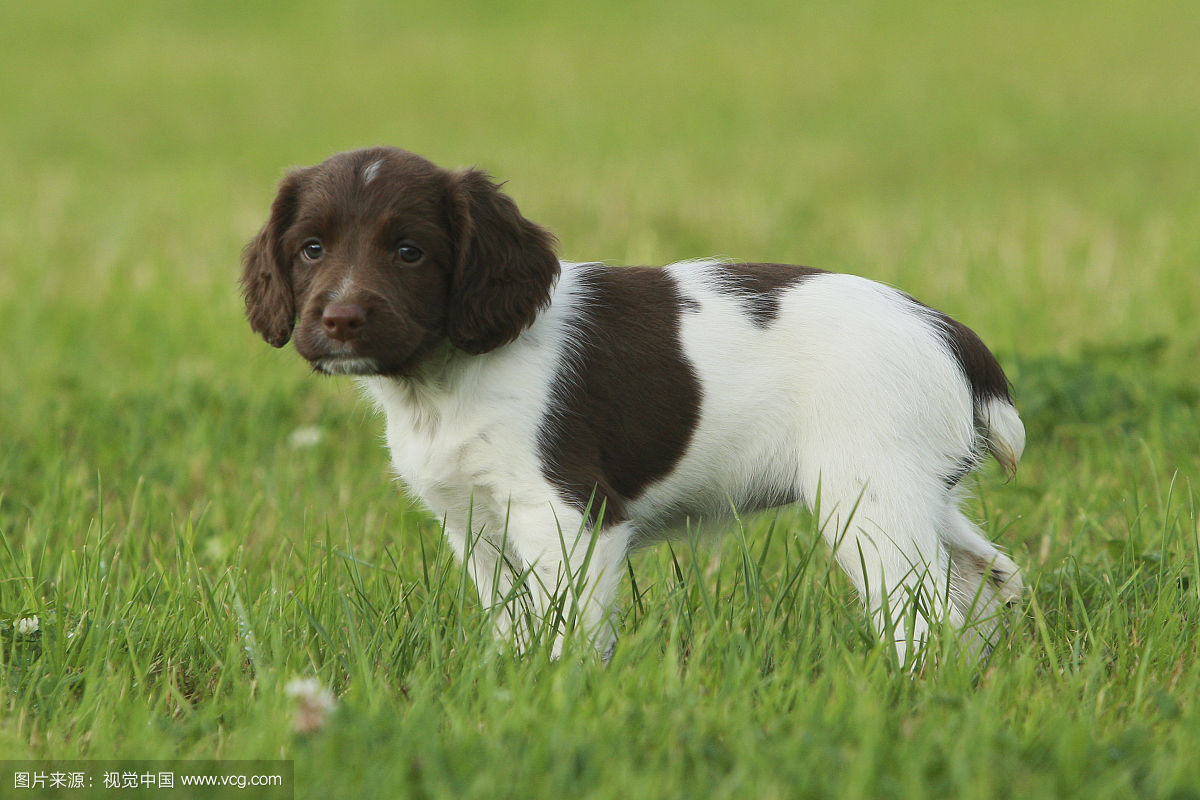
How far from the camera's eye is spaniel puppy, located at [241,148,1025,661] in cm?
333

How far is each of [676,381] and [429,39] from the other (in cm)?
2169

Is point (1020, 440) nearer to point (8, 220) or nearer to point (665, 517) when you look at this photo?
point (665, 517)

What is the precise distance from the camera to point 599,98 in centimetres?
1789

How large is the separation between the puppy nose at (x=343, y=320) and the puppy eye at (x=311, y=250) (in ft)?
1.01

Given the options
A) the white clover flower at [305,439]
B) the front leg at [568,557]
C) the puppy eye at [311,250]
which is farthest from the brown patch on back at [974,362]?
the white clover flower at [305,439]

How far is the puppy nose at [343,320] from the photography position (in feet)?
10.2

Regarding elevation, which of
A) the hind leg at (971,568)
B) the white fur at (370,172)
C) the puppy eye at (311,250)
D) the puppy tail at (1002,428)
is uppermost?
the white fur at (370,172)

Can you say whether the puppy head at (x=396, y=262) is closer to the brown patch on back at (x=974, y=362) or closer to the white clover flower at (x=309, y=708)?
the white clover flower at (x=309, y=708)

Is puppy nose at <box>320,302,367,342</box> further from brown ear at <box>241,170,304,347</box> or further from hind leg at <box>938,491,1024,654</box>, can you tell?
hind leg at <box>938,491,1024,654</box>

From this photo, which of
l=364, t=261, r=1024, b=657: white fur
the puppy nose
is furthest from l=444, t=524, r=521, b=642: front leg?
the puppy nose

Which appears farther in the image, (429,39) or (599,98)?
(429,39)

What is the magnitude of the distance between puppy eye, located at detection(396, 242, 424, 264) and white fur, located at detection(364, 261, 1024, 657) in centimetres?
32

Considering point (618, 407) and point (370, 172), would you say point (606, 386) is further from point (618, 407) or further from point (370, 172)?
point (370, 172)

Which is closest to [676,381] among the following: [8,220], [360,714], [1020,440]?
[1020,440]
